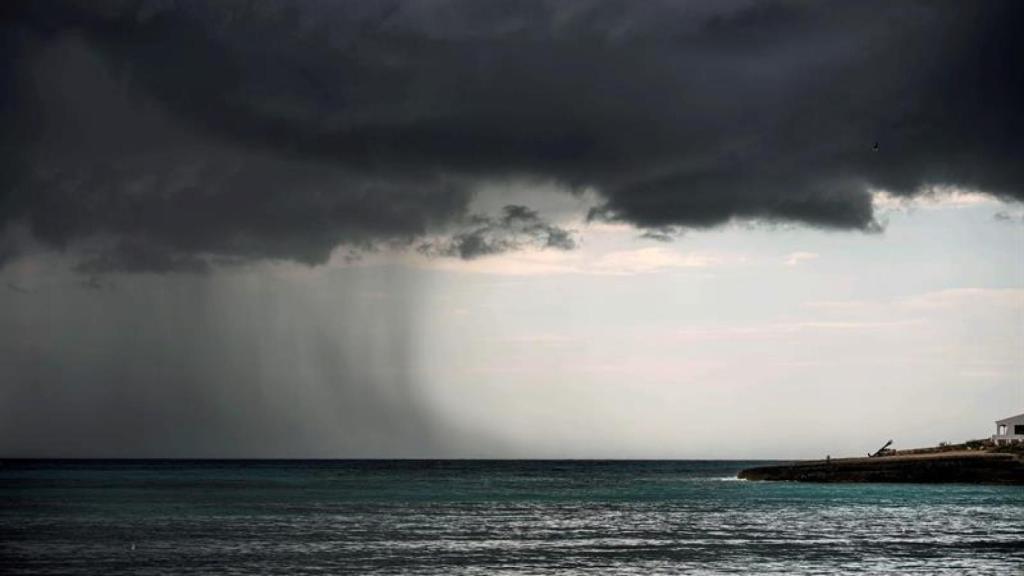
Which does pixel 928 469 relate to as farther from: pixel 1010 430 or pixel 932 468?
pixel 1010 430

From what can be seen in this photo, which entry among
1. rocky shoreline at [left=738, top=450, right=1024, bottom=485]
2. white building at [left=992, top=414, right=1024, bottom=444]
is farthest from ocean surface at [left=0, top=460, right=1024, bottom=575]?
white building at [left=992, top=414, right=1024, bottom=444]

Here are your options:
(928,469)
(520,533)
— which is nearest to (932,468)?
(928,469)

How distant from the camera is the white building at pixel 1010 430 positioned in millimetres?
158000

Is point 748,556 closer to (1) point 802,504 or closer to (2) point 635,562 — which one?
(2) point 635,562

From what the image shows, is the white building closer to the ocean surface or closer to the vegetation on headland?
the vegetation on headland

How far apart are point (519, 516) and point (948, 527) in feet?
108

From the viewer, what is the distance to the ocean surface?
5984 centimetres

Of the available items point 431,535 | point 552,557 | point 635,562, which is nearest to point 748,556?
point 635,562

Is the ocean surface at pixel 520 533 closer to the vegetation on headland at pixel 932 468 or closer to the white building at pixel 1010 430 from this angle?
the vegetation on headland at pixel 932 468

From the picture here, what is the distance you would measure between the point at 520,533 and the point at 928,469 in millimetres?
79965

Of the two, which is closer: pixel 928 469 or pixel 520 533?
pixel 520 533

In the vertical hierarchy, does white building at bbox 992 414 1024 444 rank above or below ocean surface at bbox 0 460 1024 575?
above

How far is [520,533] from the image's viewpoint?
7831 cm

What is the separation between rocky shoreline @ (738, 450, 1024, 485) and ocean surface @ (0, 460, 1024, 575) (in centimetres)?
955
